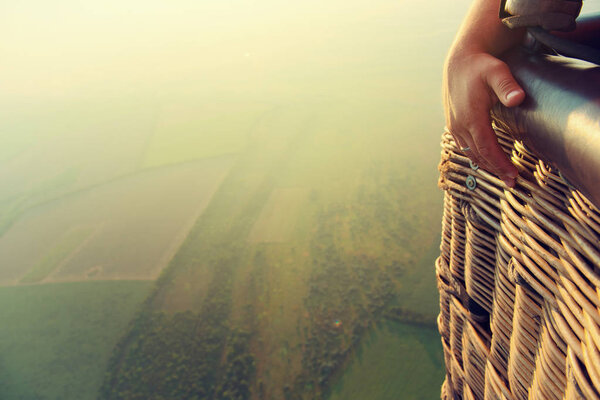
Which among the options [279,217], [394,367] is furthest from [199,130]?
[394,367]

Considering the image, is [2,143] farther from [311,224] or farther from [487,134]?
[487,134]

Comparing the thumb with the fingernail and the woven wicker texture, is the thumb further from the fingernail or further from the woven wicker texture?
the woven wicker texture

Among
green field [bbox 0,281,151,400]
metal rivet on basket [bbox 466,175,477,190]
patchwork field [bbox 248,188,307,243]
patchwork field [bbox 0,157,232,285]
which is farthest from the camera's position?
patchwork field [bbox 0,157,232,285]

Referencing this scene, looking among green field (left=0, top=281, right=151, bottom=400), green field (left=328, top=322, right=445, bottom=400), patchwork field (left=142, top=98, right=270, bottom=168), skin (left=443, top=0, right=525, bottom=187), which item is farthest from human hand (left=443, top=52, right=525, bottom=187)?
patchwork field (left=142, top=98, right=270, bottom=168)

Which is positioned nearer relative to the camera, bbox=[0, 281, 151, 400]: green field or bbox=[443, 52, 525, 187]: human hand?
bbox=[443, 52, 525, 187]: human hand

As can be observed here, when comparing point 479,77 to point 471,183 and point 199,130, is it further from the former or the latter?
point 199,130

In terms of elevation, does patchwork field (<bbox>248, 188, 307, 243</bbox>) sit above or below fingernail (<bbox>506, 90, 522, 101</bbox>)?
below

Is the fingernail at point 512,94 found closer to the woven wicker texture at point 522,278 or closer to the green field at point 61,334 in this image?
the woven wicker texture at point 522,278
